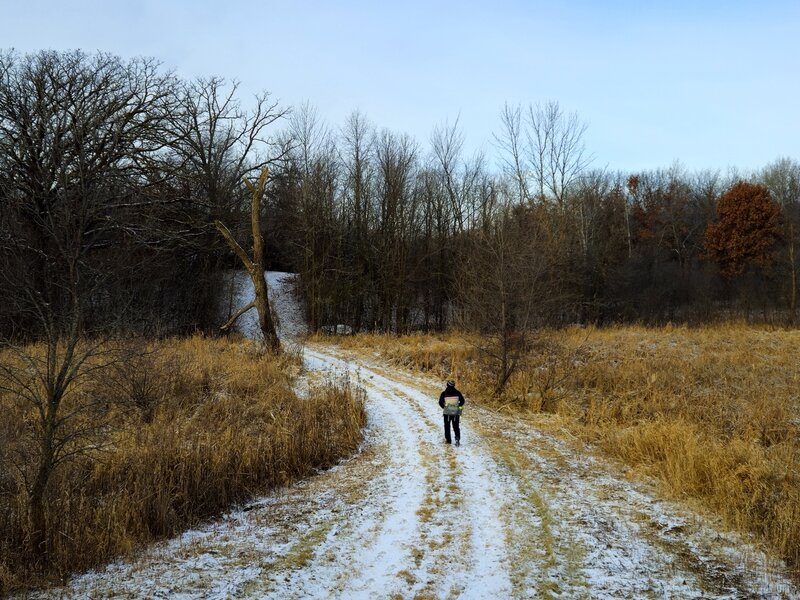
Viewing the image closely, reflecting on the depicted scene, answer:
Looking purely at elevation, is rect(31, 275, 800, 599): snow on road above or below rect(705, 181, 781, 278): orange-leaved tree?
below

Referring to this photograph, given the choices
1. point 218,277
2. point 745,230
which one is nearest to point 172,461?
point 218,277

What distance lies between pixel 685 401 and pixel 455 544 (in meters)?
8.68

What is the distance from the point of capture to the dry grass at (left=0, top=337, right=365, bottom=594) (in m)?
4.76

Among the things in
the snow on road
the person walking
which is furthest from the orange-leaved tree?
the snow on road

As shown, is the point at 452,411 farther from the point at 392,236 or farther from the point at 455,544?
the point at 392,236

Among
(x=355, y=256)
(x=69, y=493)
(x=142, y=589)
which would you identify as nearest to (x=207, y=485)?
(x=69, y=493)

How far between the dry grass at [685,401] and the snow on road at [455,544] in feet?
2.14

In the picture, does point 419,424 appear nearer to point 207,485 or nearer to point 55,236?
point 207,485

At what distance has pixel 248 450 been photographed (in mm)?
7219

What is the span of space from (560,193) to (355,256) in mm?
14792

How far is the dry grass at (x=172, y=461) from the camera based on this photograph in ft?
15.6

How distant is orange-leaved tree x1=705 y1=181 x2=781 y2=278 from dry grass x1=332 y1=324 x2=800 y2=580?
64.4 ft

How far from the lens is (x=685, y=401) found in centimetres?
1114

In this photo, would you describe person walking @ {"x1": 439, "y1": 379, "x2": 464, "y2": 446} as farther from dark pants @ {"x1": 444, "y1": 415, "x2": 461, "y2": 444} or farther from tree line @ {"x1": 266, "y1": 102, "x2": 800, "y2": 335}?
tree line @ {"x1": 266, "y1": 102, "x2": 800, "y2": 335}
